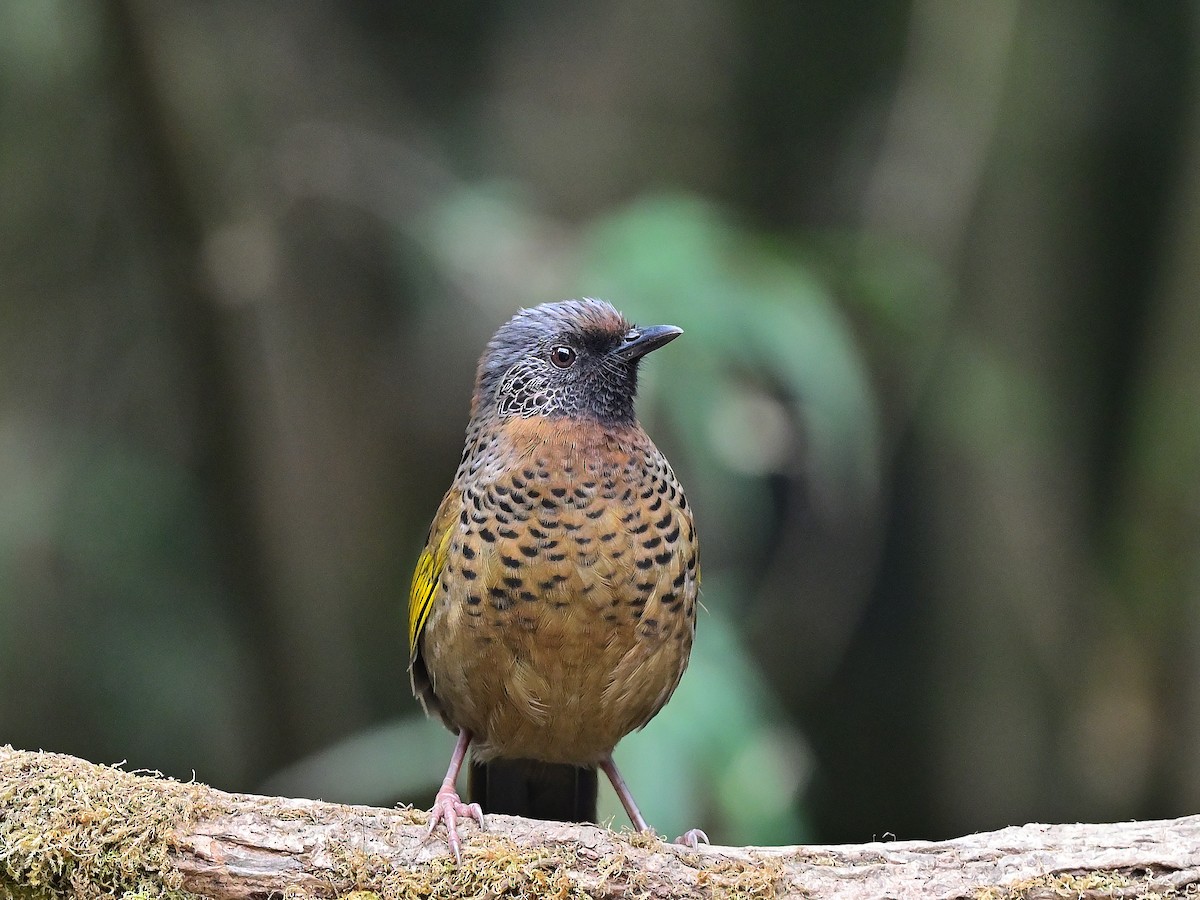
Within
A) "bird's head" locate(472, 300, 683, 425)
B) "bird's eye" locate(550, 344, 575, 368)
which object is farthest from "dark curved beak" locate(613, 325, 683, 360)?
"bird's eye" locate(550, 344, 575, 368)

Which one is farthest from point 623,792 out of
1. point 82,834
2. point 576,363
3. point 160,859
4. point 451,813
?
point 82,834

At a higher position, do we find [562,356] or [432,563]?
[562,356]

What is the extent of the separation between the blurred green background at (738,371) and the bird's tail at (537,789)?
1.04 m

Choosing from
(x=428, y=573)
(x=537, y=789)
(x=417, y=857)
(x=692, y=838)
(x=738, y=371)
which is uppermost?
A: (x=738, y=371)

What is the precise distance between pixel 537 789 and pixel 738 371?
1627 mm

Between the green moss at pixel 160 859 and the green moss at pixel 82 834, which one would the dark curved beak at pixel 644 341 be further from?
the green moss at pixel 82 834

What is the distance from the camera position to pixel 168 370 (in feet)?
17.7

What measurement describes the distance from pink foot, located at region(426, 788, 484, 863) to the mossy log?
0.02m

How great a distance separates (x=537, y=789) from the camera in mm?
3684

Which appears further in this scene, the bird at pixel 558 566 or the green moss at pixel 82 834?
the bird at pixel 558 566

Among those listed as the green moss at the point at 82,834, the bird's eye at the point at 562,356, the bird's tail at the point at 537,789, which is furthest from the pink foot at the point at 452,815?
the bird's eye at the point at 562,356

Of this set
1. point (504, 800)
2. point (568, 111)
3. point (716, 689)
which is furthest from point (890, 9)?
point (504, 800)

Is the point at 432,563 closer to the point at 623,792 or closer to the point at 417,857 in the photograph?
the point at 623,792

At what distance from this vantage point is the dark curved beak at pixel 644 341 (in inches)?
131
